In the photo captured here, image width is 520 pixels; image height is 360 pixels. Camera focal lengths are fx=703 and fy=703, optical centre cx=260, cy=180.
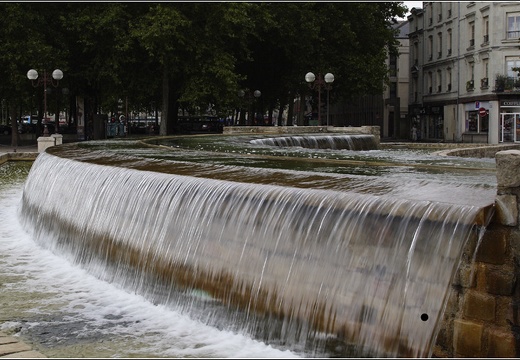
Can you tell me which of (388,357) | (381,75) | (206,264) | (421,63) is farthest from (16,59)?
(421,63)

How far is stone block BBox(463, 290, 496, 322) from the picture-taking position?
6.12 m

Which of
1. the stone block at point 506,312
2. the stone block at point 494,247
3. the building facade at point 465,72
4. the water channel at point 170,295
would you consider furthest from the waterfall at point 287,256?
the building facade at point 465,72

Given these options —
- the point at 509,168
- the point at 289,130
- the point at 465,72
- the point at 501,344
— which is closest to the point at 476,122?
the point at 465,72

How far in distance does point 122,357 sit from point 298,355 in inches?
72.5

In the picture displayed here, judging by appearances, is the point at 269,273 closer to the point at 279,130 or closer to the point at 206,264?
the point at 206,264

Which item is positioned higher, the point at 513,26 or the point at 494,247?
the point at 513,26

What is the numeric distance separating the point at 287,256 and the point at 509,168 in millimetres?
2730

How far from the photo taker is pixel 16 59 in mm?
37000

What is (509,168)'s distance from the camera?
630 centimetres

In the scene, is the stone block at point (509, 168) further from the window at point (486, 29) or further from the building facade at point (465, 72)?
the window at point (486, 29)

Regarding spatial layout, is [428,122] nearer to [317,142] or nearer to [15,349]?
[317,142]

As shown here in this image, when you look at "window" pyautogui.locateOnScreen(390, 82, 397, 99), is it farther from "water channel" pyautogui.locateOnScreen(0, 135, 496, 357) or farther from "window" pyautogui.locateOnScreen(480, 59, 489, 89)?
"water channel" pyautogui.locateOnScreen(0, 135, 496, 357)

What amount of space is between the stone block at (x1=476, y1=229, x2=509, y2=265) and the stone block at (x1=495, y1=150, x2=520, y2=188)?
1.42 feet

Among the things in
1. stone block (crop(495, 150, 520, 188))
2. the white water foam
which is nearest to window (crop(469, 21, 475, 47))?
the white water foam
